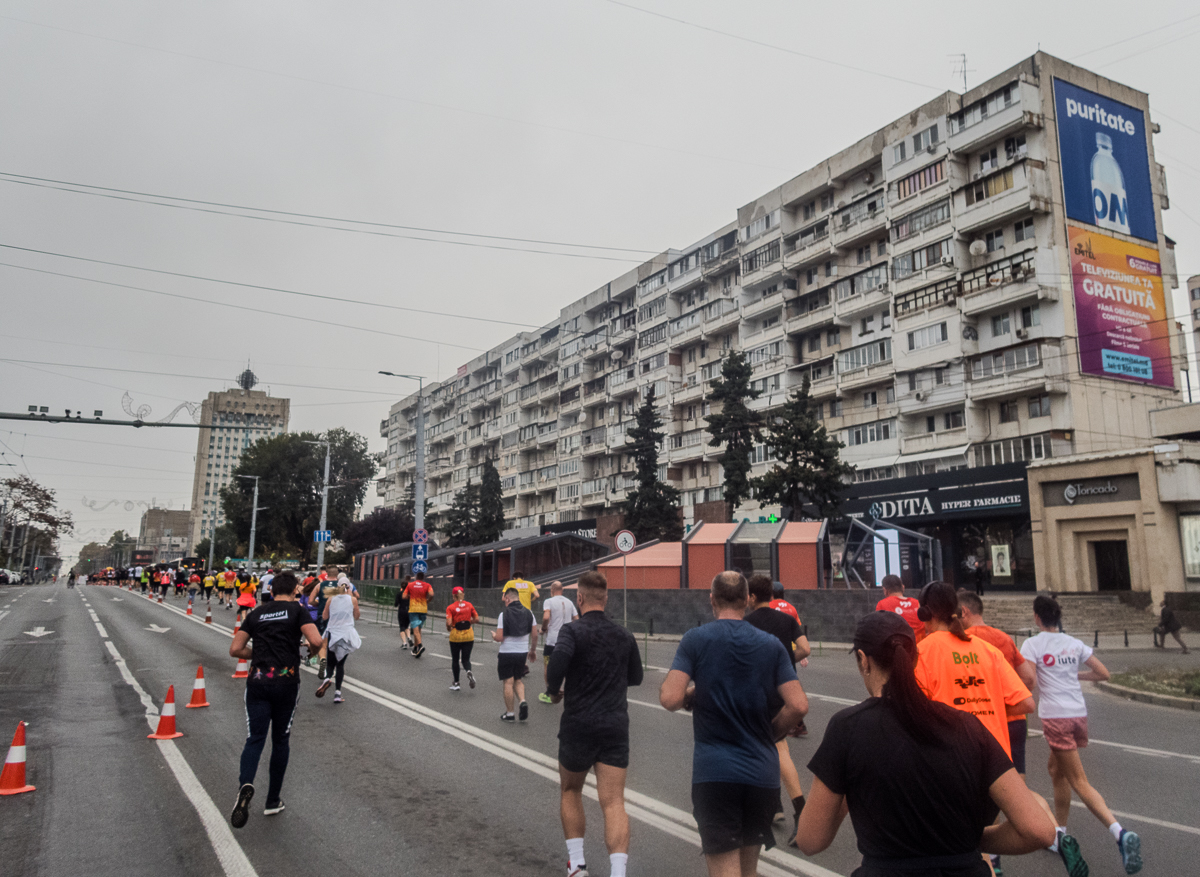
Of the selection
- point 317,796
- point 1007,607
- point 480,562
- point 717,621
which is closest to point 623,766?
point 717,621

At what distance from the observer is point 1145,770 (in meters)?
8.22

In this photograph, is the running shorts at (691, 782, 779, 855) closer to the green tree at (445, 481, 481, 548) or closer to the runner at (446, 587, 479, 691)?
the runner at (446, 587, 479, 691)

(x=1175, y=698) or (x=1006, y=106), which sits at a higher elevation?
(x=1006, y=106)

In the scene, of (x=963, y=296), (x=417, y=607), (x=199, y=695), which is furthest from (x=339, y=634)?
(x=963, y=296)

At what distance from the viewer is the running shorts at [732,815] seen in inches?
147

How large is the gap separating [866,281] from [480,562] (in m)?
26.8

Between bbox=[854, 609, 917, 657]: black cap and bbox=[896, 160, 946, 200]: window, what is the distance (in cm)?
4503

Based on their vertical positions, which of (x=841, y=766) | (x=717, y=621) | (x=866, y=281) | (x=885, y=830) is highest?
(x=866, y=281)

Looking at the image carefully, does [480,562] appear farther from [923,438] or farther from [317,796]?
[317,796]

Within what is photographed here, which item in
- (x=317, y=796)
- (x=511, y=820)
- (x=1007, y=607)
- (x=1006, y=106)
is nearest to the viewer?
(x=511, y=820)

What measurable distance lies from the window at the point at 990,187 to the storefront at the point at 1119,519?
14012mm

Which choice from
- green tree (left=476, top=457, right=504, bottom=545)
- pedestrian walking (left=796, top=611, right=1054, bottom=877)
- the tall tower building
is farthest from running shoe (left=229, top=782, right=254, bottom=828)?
the tall tower building

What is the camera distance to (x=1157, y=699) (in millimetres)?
13391

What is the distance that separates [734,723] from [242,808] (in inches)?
154
